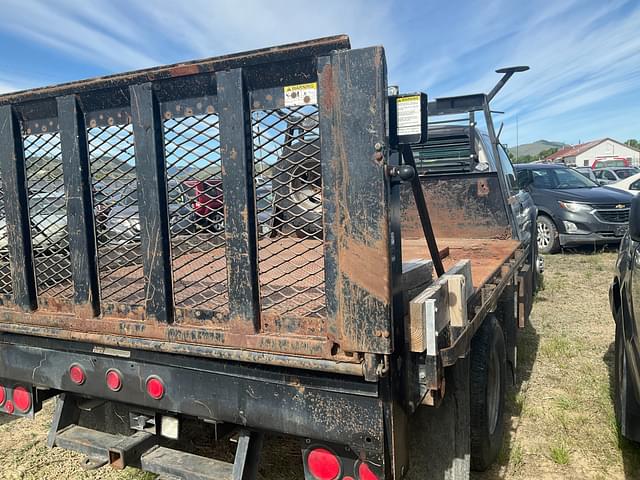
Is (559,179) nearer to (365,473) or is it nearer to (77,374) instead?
(365,473)

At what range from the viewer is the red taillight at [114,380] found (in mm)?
2348

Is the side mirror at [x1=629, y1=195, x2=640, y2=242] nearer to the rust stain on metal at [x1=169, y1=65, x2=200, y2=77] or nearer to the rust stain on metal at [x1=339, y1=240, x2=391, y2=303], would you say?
the rust stain on metal at [x1=339, y1=240, x2=391, y2=303]

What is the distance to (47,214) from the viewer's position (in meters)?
2.56

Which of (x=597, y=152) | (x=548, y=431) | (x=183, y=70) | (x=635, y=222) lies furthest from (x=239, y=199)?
(x=597, y=152)

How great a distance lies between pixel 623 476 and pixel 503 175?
290 centimetres

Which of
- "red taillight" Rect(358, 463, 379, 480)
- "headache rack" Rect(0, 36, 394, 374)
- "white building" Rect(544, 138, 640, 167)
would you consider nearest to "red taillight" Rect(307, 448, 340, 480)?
"red taillight" Rect(358, 463, 379, 480)

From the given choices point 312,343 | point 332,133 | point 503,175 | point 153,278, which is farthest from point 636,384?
point 503,175

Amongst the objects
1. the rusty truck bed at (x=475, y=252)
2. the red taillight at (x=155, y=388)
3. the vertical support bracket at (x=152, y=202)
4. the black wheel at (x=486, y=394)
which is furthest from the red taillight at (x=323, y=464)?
the rusty truck bed at (x=475, y=252)

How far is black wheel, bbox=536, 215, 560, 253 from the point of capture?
10664mm

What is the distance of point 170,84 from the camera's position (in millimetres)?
2062

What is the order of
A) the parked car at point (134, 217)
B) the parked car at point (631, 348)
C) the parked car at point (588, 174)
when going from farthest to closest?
the parked car at point (588, 174) → the parked car at point (631, 348) → the parked car at point (134, 217)

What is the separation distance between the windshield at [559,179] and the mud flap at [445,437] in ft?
31.9

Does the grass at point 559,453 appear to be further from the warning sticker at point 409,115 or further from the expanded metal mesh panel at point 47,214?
the expanded metal mesh panel at point 47,214

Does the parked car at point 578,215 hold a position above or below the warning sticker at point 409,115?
below
